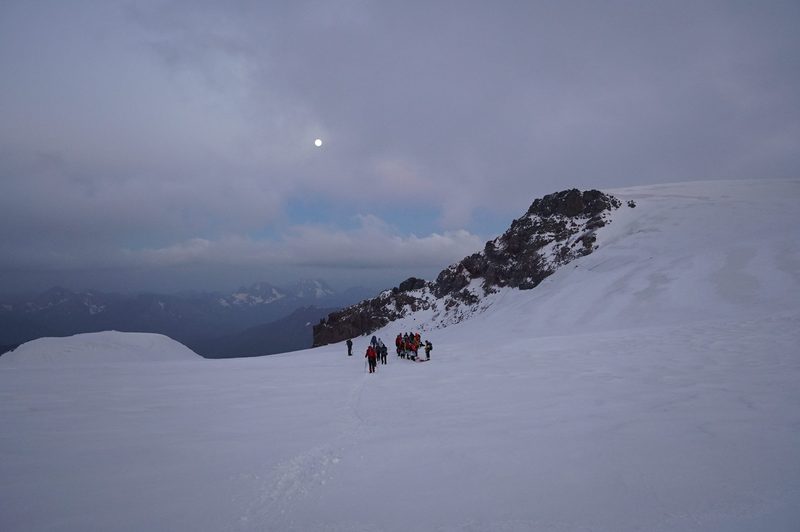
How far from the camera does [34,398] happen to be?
1184 cm

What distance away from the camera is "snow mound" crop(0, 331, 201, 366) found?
29.0m

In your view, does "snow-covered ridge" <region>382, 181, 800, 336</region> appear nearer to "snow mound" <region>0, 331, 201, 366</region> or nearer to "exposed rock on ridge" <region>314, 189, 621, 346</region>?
"exposed rock on ridge" <region>314, 189, 621, 346</region>

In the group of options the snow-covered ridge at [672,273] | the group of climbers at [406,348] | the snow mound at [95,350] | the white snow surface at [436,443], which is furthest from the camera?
the snow mound at [95,350]

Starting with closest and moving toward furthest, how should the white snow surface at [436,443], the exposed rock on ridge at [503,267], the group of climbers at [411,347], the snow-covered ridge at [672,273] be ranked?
1. the white snow surface at [436,443]
2. the group of climbers at [411,347]
3. the snow-covered ridge at [672,273]
4. the exposed rock on ridge at [503,267]

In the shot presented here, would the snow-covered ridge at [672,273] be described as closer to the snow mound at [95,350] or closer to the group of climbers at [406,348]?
→ the group of climbers at [406,348]

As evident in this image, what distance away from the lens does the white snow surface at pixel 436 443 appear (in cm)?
489

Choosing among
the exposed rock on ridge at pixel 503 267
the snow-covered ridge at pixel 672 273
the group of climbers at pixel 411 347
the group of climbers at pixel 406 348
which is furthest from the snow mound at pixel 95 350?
the snow-covered ridge at pixel 672 273

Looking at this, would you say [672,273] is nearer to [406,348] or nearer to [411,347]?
[411,347]

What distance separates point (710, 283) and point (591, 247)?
54.5ft

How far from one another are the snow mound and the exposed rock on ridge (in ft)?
79.9

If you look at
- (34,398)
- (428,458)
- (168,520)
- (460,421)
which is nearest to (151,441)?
(168,520)

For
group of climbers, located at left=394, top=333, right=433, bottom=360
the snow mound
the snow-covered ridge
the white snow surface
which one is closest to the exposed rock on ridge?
the snow-covered ridge

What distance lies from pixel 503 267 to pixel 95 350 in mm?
44255

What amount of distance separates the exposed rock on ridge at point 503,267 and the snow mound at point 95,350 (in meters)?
24.3
